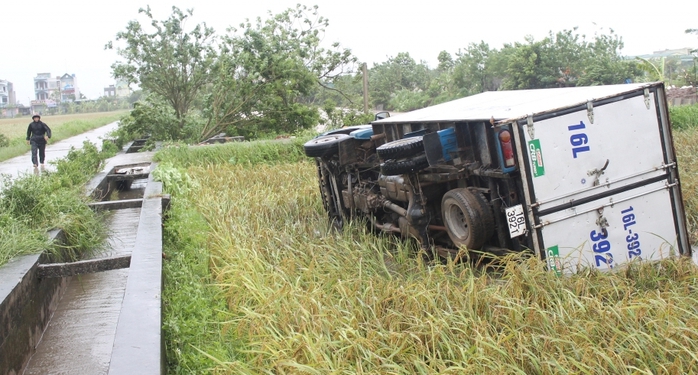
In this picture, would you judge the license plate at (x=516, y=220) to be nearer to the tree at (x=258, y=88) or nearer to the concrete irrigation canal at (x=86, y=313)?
the concrete irrigation canal at (x=86, y=313)

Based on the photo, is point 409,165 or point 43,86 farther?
point 43,86

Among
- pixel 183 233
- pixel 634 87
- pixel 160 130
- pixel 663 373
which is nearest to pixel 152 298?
pixel 183 233

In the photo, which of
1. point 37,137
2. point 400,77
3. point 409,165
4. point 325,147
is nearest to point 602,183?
point 409,165

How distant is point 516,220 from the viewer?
5305 mm

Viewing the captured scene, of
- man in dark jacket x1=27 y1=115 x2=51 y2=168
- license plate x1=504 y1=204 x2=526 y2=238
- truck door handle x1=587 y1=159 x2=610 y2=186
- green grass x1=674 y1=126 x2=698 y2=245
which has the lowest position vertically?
green grass x1=674 y1=126 x2=698 y2=245

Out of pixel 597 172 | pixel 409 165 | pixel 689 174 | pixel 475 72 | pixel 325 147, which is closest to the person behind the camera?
pixel 597 172

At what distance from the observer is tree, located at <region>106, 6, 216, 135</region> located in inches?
895

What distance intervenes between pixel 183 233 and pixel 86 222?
55.9 inches

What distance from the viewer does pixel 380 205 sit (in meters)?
7.52

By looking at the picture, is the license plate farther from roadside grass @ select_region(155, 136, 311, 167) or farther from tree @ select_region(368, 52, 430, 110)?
tree @ select_region(368, 52, 430, 110)

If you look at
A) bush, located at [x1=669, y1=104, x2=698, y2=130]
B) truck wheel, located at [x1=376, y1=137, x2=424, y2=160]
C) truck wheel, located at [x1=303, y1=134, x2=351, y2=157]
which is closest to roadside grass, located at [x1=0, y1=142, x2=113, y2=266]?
truck wheel, located at [x1=303, y1=134, x2=351, y2=157]

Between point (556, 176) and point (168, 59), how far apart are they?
19731 mm

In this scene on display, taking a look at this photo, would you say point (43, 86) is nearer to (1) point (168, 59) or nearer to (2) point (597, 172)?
(1) point (168, 59)

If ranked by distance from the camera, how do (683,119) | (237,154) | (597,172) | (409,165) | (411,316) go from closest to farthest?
(411,316)
(597,172)
(409,165)
(237,154)
(683,119)
